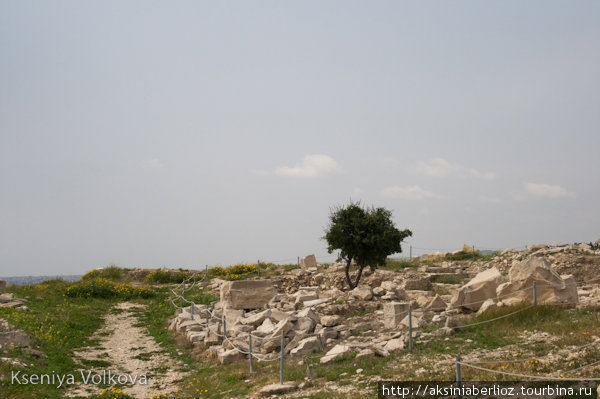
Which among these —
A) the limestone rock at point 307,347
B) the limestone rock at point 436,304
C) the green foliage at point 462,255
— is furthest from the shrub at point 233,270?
the limestone rock at point 307,347

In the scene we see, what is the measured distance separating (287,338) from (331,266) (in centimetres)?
2097

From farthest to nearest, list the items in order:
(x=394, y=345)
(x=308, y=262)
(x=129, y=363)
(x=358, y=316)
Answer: (x=308, y=262), (x=358, y=316), (x=129, y=363), (x=394, y=345)

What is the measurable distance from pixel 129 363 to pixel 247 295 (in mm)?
6221

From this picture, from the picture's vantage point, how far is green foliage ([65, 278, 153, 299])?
28.1 meters

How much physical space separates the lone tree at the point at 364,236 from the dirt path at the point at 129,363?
36.7 ft

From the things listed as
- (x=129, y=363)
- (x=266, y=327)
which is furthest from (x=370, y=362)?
(x=129, y=363)

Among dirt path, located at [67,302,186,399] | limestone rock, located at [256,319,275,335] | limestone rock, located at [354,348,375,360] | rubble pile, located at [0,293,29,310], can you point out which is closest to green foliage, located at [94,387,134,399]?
dirt path, located at [67,302,186,399]

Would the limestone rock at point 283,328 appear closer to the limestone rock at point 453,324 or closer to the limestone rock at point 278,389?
the limestone rock at point 278,389

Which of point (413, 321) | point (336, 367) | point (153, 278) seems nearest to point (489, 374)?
point (336, 367)

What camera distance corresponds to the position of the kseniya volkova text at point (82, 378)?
38.7 feet

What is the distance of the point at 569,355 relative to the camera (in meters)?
9.62

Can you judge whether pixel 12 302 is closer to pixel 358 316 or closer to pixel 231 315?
pixel 231 315

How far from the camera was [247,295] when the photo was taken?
807 inches

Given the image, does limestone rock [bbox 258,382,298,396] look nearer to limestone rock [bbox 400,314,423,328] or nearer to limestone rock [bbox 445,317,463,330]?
limestone rock [bbox 400,314,423,328]
